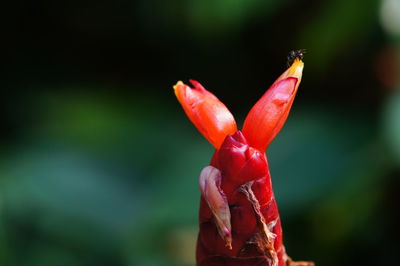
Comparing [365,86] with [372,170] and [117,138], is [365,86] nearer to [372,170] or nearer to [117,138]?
[372,170]

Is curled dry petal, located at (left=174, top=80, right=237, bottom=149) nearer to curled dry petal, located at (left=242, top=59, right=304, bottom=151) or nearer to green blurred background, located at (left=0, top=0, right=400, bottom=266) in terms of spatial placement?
curled dry petal, located at (left=242, top=59, right=304, bottom=151)

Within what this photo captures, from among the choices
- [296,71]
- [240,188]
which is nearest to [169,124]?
[296,71]

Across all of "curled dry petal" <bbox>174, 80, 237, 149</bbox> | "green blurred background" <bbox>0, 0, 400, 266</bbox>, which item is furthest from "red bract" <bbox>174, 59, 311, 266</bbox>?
"green blurred background" <bbox>0, 0, 400, 266</bbox>

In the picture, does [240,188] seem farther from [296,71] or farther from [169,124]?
[169,124]

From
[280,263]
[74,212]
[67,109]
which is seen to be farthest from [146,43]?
[280,263]

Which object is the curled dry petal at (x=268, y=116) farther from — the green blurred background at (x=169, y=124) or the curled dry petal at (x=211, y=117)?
the green blurred background at (x=169, y=124)
